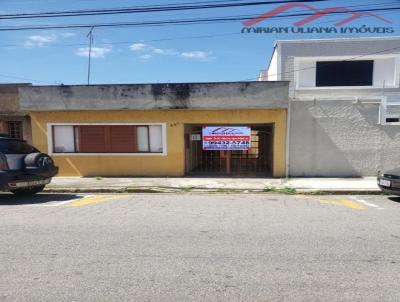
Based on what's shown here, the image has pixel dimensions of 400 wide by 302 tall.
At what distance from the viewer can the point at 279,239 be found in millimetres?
5434

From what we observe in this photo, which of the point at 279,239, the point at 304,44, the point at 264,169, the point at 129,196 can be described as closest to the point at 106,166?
the point at 129,196

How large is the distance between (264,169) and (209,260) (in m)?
10.8

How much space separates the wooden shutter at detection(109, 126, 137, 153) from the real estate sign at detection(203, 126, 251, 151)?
2.72 metres

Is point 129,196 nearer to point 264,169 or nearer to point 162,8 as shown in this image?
point 162,8

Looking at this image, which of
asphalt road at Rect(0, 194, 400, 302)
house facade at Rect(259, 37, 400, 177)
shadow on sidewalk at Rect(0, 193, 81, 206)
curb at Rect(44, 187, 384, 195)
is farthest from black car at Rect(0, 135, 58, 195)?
house facade at Rect(259, 37, 400, 177)

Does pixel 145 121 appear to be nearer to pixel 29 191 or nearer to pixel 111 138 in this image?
pixel 111 138

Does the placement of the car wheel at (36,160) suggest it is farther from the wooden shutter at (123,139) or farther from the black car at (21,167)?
the wooden shutter at (123,139)

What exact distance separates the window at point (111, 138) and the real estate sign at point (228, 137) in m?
1.85

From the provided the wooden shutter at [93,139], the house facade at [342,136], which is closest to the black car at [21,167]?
the wooden shutter at [93,139]

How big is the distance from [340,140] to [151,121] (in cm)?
692

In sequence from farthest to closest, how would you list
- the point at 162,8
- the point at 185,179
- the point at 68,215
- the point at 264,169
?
the point at 264,169, the point at 185,179, the point at 162,8, the point at 68,215

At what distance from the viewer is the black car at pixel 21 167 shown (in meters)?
8.52

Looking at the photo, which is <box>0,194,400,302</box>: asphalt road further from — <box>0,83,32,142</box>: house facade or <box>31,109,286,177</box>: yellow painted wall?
<box>0,83,32,142</box>: house facade

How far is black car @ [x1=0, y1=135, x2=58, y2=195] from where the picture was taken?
8.52 metres
